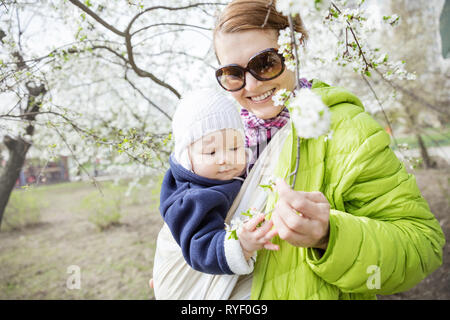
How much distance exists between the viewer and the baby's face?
1.22m

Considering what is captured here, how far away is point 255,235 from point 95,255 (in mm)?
6611

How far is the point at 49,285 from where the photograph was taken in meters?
5.71

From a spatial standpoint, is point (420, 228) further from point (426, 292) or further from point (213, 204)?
point (426, 292)

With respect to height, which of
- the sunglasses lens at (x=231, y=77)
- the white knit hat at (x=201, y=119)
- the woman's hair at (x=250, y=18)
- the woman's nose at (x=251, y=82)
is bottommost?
the white knit hat at (x=201, y=119)

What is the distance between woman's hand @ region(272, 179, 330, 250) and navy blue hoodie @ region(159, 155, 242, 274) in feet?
0.90

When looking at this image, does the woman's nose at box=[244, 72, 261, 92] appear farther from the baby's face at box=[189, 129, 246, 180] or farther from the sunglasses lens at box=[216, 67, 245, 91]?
the baby's face at box=[189, 129, 246, 180]

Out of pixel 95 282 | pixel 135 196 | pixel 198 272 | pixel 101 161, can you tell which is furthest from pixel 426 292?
pixel 135 196

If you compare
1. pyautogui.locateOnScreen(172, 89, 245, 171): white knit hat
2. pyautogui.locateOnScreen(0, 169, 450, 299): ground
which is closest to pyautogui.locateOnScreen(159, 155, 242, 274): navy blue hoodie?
pyautogui.locateOnScreen(172, 89, 245, 171): white knit hat

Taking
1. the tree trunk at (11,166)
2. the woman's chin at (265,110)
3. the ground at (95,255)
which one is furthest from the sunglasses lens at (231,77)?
the ground at (95,255)

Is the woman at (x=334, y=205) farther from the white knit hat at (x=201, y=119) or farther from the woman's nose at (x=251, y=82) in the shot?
the white knit hat at (x=201, y=119)

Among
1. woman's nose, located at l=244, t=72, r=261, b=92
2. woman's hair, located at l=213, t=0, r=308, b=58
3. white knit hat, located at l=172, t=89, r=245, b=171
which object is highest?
woman's hair, located at l=213, t=0, r=308, b=58

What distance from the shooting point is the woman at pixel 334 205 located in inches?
35.1

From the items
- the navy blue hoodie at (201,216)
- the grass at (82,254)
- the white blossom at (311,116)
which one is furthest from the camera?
the grass at (82,254)
